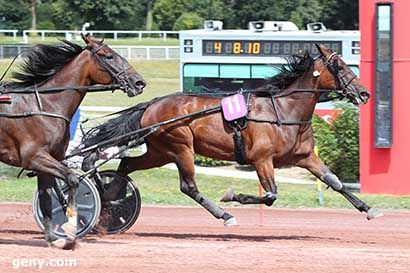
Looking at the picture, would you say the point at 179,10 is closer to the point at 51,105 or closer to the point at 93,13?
the point at 93,13

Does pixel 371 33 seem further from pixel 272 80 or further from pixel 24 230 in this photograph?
pixel 24 230

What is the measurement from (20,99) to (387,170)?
7902 millimetres

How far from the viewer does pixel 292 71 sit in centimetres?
1055

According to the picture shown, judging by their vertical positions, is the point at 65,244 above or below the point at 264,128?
below

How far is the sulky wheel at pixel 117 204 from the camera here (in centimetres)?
1034

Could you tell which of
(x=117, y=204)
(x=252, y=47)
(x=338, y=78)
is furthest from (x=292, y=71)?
(x=252, y=47)

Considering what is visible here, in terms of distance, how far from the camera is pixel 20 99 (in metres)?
9.16

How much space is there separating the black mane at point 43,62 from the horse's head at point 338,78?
2.61 m

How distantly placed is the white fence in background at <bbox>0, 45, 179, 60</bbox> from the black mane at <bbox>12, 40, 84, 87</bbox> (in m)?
29.0

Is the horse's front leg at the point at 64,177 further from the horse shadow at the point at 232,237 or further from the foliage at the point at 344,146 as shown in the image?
the foliage at the point at 344,146

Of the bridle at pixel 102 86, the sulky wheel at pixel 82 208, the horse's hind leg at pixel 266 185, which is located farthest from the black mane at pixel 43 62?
the horse's hind leg at pixel 266 185

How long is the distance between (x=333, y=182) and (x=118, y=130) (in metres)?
2.40

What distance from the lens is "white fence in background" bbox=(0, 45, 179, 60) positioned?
40.0 meters

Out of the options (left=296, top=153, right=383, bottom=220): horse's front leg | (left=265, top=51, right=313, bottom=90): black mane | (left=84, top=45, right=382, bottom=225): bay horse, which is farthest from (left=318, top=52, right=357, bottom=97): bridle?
(left=296, top=153, right=383, bottom=220): horse's front leg
